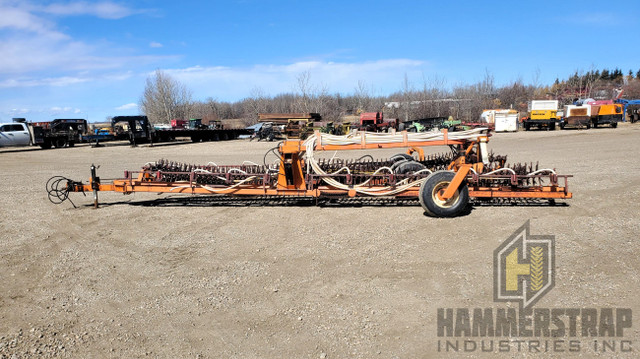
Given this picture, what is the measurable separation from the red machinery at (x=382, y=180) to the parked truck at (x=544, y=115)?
86.2 feet

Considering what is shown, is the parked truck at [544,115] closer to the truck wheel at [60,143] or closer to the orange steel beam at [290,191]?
the orange steel beam at [290,191]

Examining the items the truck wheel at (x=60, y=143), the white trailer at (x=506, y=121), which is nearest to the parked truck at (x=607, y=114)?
the white trailer at (x=506, y=121)

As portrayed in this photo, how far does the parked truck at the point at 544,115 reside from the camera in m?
31.0

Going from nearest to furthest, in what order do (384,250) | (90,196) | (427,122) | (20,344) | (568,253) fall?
(20,344) < (568,253) < (384,250) < (90,196) < (427,122)

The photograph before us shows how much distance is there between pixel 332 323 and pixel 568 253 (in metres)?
3.46

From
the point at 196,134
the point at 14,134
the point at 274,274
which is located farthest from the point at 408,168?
the point at 14,134

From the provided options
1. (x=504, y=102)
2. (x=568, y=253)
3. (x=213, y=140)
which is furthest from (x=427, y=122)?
(x=504, y=102)

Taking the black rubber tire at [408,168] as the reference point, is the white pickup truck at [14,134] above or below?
above

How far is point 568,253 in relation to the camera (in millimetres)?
5305

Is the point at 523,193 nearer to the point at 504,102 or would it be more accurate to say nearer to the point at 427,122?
the point at 427,122

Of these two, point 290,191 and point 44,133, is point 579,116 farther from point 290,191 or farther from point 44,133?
point 44,133

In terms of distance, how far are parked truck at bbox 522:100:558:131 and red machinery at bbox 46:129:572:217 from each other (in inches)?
1034

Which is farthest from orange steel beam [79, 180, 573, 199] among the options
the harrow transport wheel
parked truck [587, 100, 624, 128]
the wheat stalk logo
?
parked truck [587, 100, 624, 128]

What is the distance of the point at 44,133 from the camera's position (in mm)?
26453
